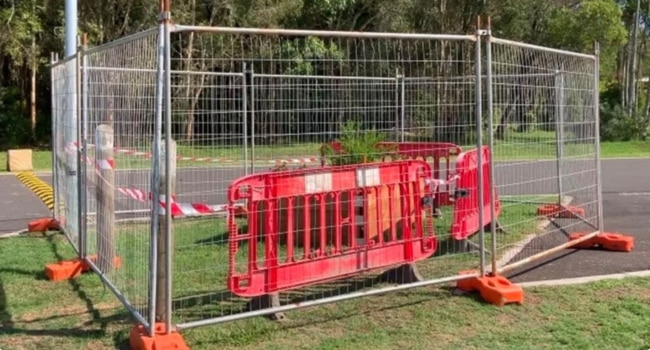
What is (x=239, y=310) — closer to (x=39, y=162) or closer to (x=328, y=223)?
(x=328, y=223)

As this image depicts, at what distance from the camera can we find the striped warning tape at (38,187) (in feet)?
A: 41.2

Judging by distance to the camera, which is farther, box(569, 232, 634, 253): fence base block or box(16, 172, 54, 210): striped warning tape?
box(16, 172, 54, 210): striped warning tape

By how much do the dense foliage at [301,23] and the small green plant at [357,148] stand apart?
16961 mm

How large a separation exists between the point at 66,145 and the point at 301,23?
2352 centimetres

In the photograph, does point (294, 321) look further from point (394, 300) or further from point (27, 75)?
point (27, 75)

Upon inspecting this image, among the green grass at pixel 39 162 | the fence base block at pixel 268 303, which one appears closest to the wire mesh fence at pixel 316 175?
the fence base block at pixel 268 303

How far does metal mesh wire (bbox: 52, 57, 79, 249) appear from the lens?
7.72m

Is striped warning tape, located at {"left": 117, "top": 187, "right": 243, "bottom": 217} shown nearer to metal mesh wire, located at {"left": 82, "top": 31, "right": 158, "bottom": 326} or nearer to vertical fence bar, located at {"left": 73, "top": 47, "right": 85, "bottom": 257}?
metal mesh wire, located at {"left": 82, "top": 31, "right": 158, "bottom": 326}

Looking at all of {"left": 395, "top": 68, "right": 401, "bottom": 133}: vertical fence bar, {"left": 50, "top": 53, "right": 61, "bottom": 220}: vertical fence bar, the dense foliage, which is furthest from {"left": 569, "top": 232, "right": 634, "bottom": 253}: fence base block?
the dense foliage

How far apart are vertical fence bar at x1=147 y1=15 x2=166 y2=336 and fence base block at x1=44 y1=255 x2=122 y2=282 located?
7.46ft

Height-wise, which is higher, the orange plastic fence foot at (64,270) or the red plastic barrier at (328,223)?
the red plastic barrier at (328,223)

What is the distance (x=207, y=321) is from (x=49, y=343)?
1197mm

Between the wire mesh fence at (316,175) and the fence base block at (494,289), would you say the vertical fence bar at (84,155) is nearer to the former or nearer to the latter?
the wire mesh fence at (316,175)

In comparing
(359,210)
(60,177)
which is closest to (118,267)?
(359,210)
